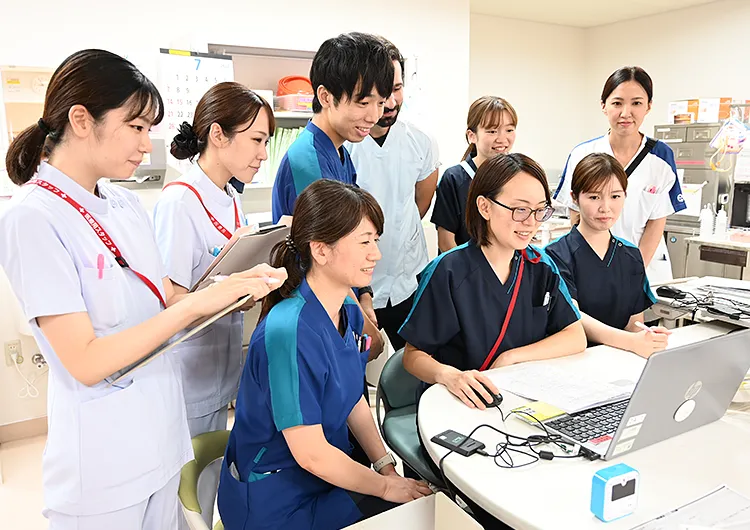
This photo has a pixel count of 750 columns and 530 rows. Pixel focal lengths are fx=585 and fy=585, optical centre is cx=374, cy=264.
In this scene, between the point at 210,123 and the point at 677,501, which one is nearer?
the point at 677,501

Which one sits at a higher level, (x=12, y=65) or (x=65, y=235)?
(x=12, y=65)

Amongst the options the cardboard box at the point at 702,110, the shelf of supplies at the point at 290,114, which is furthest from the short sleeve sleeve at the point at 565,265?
the cardboard box at the point at 702,110

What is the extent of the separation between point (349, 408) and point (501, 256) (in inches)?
25.8

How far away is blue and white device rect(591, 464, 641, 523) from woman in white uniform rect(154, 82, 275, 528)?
111 cm

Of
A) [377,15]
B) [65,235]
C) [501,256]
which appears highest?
[377,15]

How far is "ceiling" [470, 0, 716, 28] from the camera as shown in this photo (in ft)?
17.0

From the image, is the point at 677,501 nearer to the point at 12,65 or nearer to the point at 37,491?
the point at 37,491

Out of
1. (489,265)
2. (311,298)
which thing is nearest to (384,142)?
(489,265)

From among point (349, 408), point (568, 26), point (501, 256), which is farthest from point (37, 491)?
point (568, 26)

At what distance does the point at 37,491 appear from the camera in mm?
2570

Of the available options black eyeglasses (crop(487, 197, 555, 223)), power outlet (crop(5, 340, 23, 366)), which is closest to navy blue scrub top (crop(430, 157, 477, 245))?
black eyeglasses (crop(487, 197, 555, 223))

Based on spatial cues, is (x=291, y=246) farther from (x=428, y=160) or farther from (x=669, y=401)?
(x=428, y=160)

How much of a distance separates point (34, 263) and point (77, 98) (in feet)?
1.05

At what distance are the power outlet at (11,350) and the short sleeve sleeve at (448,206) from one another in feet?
7.24
